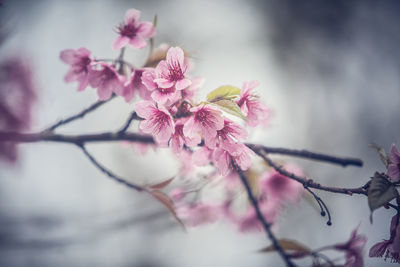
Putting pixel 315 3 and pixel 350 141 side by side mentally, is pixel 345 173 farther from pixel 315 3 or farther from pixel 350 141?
pixel 315 3

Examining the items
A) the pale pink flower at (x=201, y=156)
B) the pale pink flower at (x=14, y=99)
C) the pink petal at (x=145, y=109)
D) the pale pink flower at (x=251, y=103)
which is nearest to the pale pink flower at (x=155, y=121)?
the pink petal at (x=145, y=109)

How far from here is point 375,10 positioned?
15.7 feet

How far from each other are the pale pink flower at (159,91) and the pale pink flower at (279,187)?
0.72 meters

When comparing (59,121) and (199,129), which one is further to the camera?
(59,121)

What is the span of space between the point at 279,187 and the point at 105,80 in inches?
35.4

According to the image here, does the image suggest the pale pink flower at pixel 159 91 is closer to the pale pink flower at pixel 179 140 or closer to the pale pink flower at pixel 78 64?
the pale pink flower at pixel 179 140

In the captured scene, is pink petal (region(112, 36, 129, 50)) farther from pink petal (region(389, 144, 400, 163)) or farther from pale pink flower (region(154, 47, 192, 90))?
pink petal (region(389, 144, 400, 163))

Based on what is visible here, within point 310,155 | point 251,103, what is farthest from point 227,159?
point 310,155

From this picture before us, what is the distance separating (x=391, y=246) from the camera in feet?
2.19

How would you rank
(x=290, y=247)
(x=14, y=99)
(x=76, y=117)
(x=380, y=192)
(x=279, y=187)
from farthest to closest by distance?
(x=14, y=99), (x=279, y=187), (x=76, y=117), (x=290, y=247), (x=380, y=192)

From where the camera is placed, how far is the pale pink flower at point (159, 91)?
A: 2.18 feet

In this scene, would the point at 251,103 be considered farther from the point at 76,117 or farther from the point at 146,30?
the point at 76,117

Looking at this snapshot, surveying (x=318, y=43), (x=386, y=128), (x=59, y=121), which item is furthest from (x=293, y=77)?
(x=59, y=121)

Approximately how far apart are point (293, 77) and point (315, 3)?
154 centimetres
